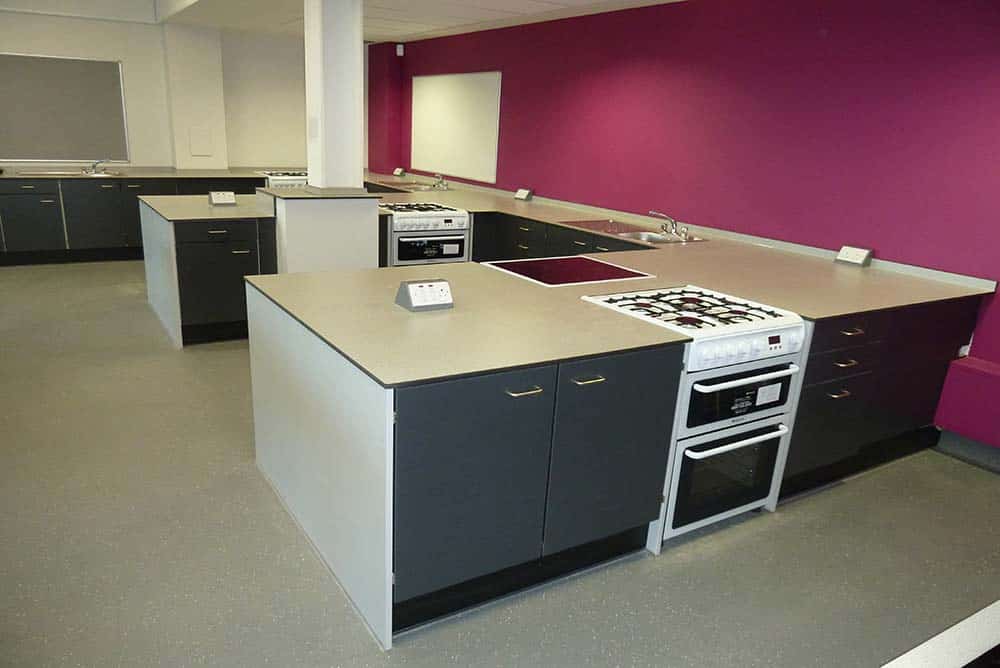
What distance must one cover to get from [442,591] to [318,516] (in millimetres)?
524

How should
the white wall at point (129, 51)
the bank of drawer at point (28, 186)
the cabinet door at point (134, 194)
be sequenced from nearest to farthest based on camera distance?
the bank of drawer at point (28, 186)
the white wall at point (129, 51)
the cabinet door at point (134, 194)

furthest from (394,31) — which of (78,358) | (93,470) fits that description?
(93,470)

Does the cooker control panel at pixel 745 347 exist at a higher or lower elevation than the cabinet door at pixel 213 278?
higher

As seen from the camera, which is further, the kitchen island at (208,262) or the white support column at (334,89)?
the kitchen island at (208,262)

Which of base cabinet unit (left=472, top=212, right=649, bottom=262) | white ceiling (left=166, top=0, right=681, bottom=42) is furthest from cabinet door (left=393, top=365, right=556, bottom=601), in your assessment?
white ceiling (left=166, top=0, right=681, bottom=42)

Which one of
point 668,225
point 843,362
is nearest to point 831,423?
point 843,362

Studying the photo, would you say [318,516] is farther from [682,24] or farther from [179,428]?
[682,24]

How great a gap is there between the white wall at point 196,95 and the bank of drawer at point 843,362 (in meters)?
6.40

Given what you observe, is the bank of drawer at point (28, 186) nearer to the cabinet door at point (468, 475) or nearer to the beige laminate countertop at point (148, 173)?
the beige laminate countertop at point (148, 173)

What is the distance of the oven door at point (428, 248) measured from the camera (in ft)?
15.7

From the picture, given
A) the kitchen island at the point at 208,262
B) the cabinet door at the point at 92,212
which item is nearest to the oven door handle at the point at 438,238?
the kitchen island at the point at 208,262

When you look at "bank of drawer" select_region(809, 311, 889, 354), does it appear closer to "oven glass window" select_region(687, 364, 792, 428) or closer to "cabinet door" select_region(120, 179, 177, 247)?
"oven glass window" select_region(687, 364, 792, 428)

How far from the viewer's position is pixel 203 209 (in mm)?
4445

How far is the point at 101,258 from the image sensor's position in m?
6.52
